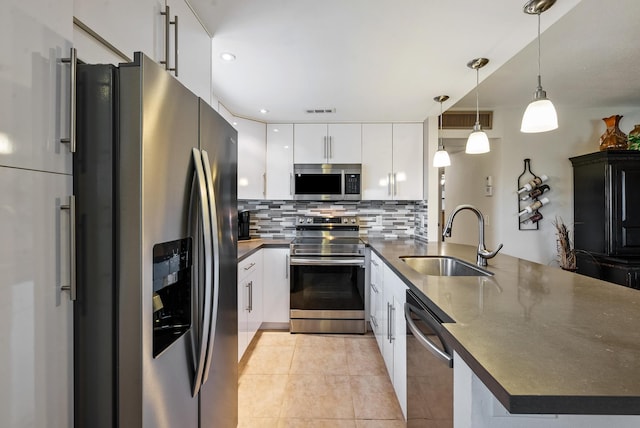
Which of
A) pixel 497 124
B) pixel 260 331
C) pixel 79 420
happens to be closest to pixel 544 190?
pixel 497 124

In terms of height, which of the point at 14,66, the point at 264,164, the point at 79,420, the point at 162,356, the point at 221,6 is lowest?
the point at 79,420

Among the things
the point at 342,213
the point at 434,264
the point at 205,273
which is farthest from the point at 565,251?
the point at 205,273

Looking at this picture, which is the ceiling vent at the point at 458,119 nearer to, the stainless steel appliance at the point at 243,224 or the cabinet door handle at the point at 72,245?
the stainless steel appliance at the point at 243,224

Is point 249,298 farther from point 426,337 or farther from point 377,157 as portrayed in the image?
point 377,157

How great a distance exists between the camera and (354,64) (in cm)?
197

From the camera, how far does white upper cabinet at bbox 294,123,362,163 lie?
326 cm

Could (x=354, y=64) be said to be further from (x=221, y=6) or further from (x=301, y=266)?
(x=301, y=266)

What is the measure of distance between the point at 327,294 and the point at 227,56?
2168 mm

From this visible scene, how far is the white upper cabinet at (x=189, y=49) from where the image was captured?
1229mm

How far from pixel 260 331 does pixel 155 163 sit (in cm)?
257

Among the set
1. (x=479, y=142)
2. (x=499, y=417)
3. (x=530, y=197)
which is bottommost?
(x=499, y=417)

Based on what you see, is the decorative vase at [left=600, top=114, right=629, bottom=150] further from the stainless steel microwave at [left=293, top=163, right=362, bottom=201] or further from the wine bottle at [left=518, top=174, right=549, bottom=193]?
the stainless steel microwave at [left=293, top=163, right=362, bottom=201]

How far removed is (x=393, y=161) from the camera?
128 inches

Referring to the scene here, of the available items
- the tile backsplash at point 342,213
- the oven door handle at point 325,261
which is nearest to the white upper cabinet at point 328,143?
the tile backsplash at point 342,213
